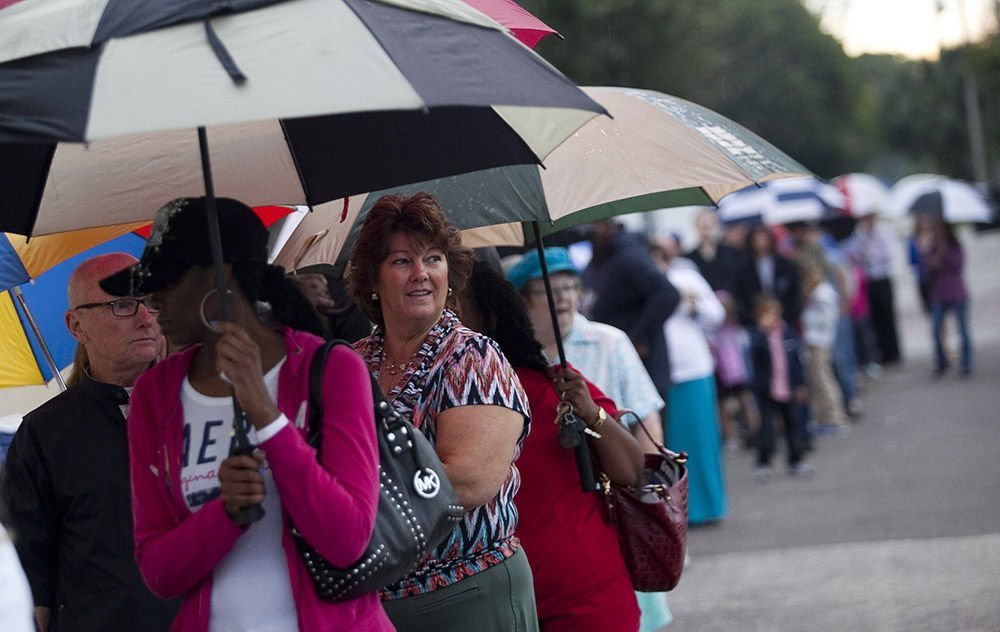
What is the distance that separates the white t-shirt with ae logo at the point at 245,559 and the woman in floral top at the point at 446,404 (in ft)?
2.07

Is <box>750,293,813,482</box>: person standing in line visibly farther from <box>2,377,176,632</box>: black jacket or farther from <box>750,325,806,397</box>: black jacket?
<box>2,377,176,632</box>: black jacket

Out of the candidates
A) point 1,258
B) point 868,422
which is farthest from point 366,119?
point 868,422

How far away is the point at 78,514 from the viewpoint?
3.99 meters

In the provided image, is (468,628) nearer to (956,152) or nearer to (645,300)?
(645,300)

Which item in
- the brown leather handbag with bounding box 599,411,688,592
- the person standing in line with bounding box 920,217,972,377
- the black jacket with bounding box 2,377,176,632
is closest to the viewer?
the black jacket with bounding box 2,377,176,632

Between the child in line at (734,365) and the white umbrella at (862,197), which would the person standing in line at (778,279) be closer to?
the child in line at (734,365)

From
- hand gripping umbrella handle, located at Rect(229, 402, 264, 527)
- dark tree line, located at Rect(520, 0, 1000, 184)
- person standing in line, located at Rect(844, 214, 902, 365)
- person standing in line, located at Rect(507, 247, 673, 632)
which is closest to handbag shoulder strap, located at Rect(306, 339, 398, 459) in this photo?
hand gripping umbrella handle, located at Rect(229, 402, 264, 527)

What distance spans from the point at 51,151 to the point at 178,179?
348mm

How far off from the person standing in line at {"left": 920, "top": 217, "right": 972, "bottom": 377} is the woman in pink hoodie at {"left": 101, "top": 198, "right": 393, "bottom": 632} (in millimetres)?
14960

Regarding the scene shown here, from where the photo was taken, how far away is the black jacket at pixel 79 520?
3.94 m

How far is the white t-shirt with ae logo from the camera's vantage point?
292 centimetres

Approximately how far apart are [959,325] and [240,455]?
1526 cm

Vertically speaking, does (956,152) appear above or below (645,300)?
below

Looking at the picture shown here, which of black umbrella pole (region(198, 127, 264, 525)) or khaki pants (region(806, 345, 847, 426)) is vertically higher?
black umbrella pole (region(198, 127, 264, 525))
